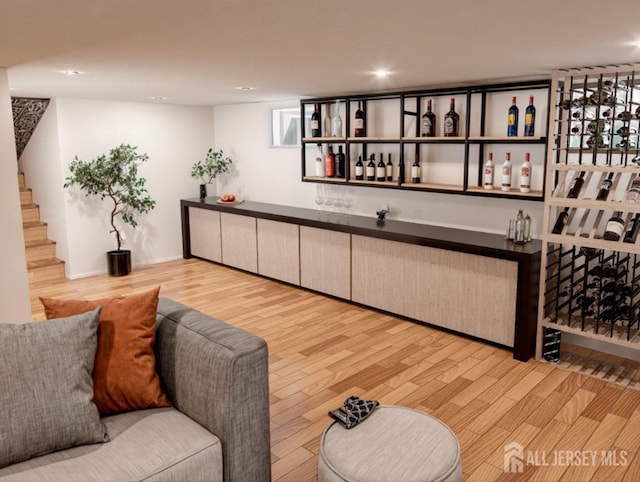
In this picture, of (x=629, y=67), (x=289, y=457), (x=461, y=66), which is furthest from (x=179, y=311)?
(x=629, y=67)

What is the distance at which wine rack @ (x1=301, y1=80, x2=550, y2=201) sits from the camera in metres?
4.02

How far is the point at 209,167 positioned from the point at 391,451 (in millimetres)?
5360

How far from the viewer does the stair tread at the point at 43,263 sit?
5.93 m

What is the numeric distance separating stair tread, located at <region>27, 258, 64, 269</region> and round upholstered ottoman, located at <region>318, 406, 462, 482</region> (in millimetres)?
5050

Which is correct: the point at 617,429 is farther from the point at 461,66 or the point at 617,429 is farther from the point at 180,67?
the point at 180,67

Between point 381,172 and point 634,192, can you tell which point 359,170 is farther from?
point 634,192

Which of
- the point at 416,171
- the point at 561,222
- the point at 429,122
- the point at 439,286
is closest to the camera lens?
the point at 561,222

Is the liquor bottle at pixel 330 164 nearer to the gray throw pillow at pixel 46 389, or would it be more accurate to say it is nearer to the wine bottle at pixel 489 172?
the wine bottle at pixel 489 172

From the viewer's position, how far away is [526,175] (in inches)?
157

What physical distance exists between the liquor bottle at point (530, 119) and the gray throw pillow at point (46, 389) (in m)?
3.31

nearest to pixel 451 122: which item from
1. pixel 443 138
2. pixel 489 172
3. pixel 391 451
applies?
pixel 443 138

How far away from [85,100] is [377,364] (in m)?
4.42
